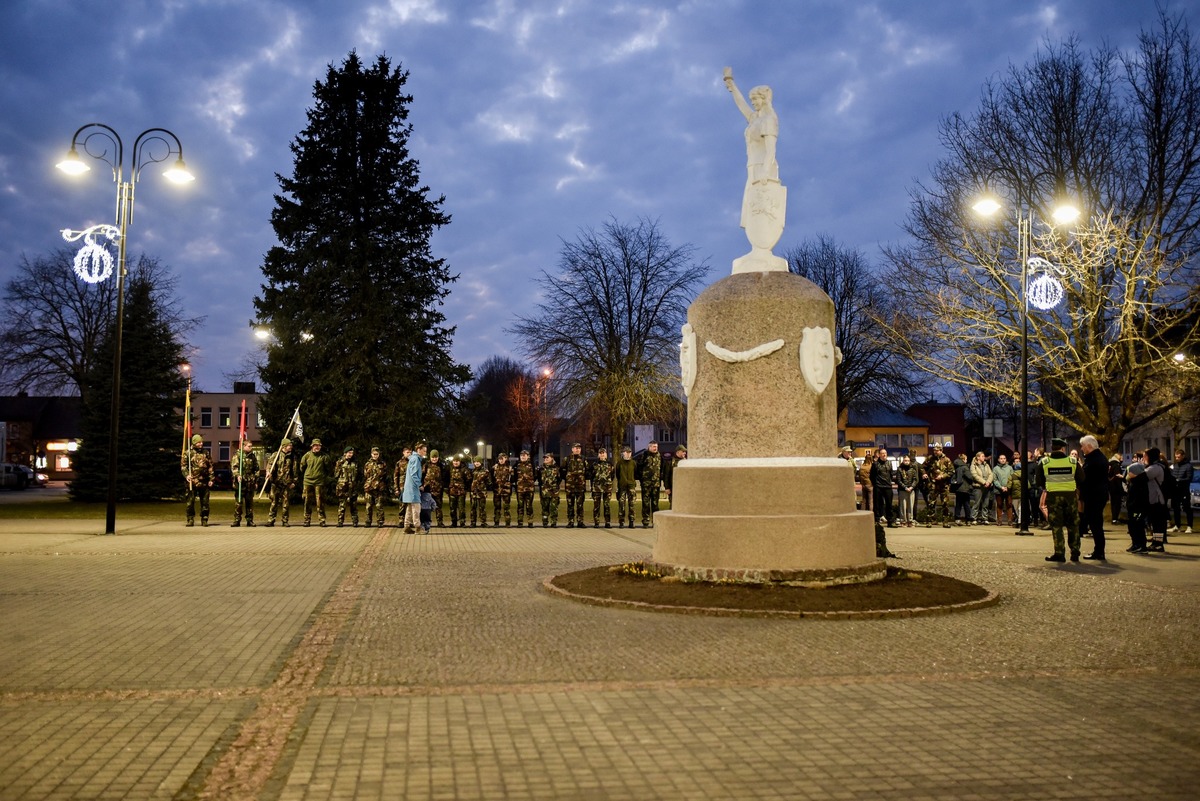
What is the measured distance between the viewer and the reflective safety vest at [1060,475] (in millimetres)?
15594

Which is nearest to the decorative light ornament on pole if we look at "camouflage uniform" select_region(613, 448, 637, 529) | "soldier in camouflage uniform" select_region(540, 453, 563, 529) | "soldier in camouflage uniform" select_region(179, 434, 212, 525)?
"camouflage uniform" select_region(613, 448, 637, 529)

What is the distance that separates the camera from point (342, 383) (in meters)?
33.7

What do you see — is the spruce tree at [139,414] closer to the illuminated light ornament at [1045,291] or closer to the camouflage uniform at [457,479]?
the camouflage uniform at [457,479]

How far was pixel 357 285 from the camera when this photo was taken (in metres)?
34.8

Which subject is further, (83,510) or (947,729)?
(83,510)

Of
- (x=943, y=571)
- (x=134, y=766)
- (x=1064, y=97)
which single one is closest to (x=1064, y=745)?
(x=134, y=766)

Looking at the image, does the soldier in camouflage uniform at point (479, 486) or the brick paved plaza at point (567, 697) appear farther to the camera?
the soldier in camouflage uniform at point (479, 486)

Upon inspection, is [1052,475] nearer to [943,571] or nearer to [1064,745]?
[943,571]

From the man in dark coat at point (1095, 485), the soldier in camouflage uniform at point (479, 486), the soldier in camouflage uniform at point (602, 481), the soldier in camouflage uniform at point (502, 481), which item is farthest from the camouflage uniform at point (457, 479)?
the man in dark coat at point (1095, 485)

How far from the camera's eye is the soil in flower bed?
32.3 feet

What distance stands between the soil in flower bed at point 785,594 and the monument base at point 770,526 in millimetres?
243

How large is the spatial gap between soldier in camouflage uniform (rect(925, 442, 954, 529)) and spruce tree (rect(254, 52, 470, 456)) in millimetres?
16026

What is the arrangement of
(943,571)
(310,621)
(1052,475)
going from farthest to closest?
(1052,475) → (943,571) → (310,621)

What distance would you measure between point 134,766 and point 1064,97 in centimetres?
3035
